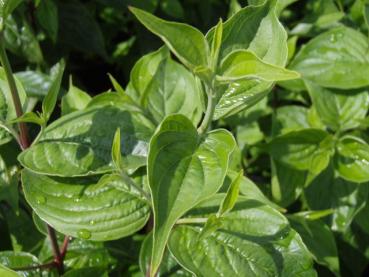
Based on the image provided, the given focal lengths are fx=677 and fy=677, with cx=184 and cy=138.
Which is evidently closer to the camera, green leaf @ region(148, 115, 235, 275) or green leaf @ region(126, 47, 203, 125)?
green leaf @ region(148, 115, 235, 275)

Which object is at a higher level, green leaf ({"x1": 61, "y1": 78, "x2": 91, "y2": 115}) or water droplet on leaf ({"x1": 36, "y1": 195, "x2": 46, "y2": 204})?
green leaf ({"x1": 61, "y1": 78, "x2": 91, "y2": 115})

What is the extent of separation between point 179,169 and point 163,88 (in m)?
0.42

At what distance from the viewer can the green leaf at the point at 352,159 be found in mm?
1510

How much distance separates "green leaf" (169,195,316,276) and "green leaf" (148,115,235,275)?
6.6 inches

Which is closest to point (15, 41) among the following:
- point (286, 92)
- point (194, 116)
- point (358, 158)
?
point (194, 116)

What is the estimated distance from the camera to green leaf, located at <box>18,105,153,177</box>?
3.67 ft

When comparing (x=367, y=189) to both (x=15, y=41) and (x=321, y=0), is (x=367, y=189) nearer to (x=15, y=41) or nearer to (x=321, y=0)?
(x=321, y=0)

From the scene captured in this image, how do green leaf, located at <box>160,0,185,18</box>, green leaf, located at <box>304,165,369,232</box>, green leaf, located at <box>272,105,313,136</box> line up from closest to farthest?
green leaf, located at <box>304,165,369,232</box>
green leaf, located at <box>272,105,313,136</box>
green leaf, located at <box>160,0,185,18</box>

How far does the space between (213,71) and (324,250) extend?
2.36 ft

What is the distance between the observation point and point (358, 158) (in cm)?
153

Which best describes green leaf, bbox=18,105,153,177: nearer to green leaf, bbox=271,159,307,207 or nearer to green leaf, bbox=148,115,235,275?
green leaf, bbox=148,115,235,275

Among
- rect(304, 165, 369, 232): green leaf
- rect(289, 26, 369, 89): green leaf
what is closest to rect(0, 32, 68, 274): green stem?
rect(304, 165, 369, 232): green leaf

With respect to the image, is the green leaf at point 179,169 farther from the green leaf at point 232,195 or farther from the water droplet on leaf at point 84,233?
the water droplet on leaf at point 84,233

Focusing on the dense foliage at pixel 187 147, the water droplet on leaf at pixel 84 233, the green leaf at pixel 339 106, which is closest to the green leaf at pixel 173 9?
the dense foliage at pixel 187 147
